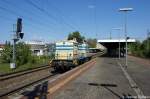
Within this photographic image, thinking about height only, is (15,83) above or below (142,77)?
below

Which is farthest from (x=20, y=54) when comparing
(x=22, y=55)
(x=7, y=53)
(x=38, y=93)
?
(x=38, y=93)

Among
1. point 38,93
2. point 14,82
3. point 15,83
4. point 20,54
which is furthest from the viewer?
point 20,54

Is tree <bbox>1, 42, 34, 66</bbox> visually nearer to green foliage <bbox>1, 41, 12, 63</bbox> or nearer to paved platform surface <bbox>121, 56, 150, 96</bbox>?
green foliage <bbox>1, 41, 12, 63</bbox>

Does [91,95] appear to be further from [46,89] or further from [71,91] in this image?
[46,89]

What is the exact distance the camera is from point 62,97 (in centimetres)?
1069

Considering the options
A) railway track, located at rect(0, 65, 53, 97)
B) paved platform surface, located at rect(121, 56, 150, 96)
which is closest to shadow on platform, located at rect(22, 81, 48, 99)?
railway track, located at rect(0, 65, 53, 97)

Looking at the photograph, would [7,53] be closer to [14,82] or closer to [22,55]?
[22,55]

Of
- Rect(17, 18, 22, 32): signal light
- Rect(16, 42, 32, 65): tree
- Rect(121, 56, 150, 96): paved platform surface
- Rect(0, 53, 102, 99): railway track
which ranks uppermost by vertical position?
Rect(17, 18, 22, 32): signal light

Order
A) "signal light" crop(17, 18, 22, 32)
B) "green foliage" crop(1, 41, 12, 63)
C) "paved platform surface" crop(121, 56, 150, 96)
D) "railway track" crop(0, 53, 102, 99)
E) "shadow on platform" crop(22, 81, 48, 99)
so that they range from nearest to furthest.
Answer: "shadow on platform" crop(22, 81, 48, 99)
"paved platform surface" crop(121, 56, 150, 96)
"railway track" crop(0, 53, 102, 99)
"signal light" crop(17, 18, 22, 32)
"green foliage" crop(1, 41, 12, 63)

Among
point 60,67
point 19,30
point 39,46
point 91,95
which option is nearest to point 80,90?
point 91,95

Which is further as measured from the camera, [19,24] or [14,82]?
[19,24]

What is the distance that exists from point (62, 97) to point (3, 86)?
7.49 meters

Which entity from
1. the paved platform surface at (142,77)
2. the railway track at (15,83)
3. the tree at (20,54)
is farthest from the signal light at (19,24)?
the paved platform surface at (142,77)

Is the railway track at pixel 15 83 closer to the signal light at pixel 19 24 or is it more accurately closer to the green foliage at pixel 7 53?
the signal light at pixel 19 24
